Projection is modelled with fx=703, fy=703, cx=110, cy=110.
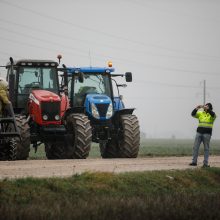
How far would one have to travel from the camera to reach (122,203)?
463 inches

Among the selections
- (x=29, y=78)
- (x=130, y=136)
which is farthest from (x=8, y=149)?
(x=130, y=136)

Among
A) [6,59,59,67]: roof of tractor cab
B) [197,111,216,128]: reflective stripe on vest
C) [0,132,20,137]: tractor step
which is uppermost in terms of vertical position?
[6,59,59,67]: roof of tractor cab

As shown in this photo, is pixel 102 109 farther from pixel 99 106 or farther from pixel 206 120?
pixel 206 120

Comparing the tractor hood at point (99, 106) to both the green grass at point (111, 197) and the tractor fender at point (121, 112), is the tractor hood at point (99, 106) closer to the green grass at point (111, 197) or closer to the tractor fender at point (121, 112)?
the tractor fender at point (121, 112)

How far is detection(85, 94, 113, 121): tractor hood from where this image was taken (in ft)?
79.3

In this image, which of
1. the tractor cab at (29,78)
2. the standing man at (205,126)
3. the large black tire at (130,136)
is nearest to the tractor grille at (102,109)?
the large black tire at (130,136)

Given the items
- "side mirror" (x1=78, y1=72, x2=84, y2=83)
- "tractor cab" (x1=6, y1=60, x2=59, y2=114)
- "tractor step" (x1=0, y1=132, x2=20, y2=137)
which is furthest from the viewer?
"tractor cab" (x1=6, y1=60, x2=59, y2=114)

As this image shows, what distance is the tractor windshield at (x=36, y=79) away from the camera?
23700 mm

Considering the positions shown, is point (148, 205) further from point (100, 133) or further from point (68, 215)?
point (100, 133)

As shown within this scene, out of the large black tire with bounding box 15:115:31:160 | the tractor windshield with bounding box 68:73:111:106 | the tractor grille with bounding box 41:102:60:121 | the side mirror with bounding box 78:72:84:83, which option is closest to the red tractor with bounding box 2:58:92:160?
the tractor grille with bounding box 41:102:60:121

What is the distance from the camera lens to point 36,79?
23.9 metres

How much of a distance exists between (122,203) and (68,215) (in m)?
1.63

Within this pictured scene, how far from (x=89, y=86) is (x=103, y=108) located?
1.17 meters

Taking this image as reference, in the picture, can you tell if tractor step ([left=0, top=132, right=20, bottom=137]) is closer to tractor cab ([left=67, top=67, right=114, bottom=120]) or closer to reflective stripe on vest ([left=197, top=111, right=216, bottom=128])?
tractor cab ([left=67, top=67, right=114, bottom=120])
